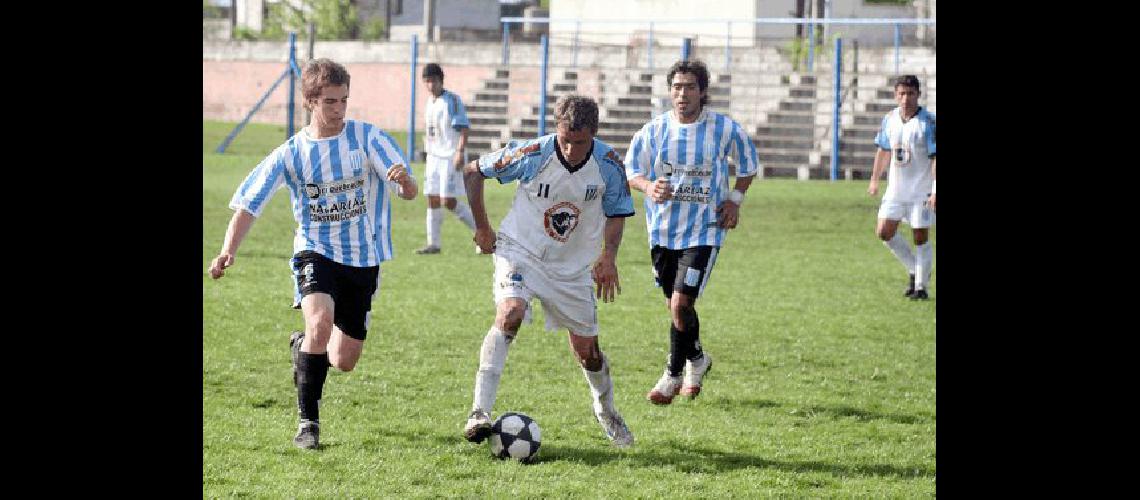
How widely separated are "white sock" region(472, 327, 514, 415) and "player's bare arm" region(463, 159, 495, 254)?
40 cm

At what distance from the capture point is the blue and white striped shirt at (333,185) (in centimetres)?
679

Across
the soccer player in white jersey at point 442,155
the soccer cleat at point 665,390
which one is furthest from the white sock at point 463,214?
the soccer cleat at point 665,390

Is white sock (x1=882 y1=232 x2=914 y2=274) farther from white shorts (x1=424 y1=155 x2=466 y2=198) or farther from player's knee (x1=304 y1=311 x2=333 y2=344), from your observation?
player's knee (x1=304 y1=311 x2=333 y2=344)

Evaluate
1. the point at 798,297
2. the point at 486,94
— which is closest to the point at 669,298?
the point at 798,297

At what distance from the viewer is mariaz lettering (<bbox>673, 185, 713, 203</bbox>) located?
8469 mm

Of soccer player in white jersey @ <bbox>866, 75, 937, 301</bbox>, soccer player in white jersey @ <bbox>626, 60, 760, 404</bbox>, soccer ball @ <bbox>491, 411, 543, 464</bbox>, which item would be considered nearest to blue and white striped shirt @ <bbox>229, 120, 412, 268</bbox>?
soccer ball @ <bbox>491, 411, 543, 464</bbox>

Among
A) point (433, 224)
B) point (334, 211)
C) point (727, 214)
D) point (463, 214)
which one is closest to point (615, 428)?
point (334, 211)

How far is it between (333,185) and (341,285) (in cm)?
48

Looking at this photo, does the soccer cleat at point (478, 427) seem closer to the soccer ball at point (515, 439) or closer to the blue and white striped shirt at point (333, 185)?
the soccer ball at point (515, 439)

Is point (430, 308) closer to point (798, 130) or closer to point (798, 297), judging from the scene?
point (798, 297)

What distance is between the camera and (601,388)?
6969 mm

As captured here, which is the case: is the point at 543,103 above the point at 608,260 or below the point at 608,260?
above

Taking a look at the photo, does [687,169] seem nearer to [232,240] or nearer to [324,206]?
[324,206]
